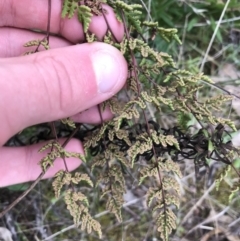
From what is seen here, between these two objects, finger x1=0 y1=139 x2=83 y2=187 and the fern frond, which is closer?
the fern frond

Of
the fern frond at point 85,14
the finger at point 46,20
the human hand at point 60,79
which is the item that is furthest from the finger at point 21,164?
the fern frond at point 85,14

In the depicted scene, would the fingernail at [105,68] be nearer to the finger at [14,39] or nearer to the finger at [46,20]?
the finger at [46,20]

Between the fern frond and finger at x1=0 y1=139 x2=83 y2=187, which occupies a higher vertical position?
the fern frond

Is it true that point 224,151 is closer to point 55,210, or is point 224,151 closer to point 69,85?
point 69,85

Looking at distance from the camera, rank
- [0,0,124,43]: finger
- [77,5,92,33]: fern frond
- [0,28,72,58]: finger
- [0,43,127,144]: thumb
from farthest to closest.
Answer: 1. [0,28,72,58]: finger
2. [0,0,124,43]: finger
3. [77,5,92,33]: fern frond
4. [0,43,127,144]: thumb

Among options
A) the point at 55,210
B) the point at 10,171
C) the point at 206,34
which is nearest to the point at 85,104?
the point at 10,171

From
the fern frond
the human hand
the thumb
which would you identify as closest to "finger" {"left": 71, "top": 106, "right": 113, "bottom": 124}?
the human hand

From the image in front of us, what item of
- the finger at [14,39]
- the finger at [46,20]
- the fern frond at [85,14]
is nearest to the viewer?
the fern frond at [85,14]

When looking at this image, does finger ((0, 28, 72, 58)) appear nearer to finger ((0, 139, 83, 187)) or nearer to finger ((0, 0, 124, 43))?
finger ((0, 0, 124, 43))
